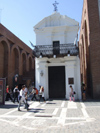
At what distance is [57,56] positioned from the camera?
14352mm

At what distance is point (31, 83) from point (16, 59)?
5448 mm

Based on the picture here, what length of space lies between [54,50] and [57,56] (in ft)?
3.50

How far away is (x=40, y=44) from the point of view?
15953 millimetres

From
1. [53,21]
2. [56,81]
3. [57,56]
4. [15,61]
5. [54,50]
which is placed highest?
[53,21]

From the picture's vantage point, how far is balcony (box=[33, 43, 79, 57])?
562 inches

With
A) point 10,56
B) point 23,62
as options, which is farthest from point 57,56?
point 23,62

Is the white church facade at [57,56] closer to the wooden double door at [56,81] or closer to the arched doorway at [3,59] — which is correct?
the wooden double door at [56,81]

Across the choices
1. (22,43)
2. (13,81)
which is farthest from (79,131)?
(22,43)

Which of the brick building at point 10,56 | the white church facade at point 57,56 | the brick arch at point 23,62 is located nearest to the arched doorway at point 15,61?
the brick building at point 10,56

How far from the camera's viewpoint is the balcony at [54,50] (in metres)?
14.3

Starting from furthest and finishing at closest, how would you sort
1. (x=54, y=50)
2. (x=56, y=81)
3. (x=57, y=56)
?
(x=54, y=50) → (x=56, y=81) → (x=57, y=56)

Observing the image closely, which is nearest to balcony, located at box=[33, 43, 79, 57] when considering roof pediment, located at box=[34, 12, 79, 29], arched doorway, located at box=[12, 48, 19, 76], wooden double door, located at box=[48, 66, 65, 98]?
wooden double door, located at box=[48, 66, 65, 98]

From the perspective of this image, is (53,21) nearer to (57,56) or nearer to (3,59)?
(57,56)

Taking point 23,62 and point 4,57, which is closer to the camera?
point 4,57
